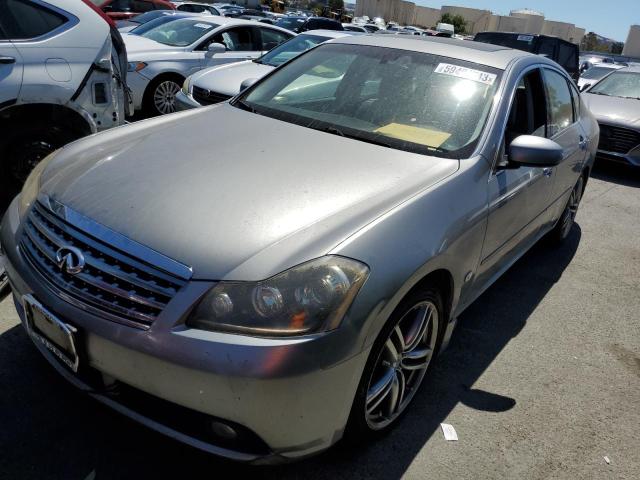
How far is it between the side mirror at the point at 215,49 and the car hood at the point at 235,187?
208 inches

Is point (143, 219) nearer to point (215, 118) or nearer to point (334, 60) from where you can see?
point (215, 118)

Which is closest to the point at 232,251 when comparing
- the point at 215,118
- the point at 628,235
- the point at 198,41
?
the point at 215,118

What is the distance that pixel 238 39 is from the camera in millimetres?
8586

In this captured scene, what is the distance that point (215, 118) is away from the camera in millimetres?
3098

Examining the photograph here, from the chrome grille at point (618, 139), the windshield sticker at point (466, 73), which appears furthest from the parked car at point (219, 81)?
the chrome grille at point (618, 139)

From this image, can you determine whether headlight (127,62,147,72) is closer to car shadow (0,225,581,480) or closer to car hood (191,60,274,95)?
car hood (191,60,274,95)

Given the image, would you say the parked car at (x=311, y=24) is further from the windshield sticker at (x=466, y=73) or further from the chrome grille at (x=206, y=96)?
the windshield sticker at (x=466, y=73)

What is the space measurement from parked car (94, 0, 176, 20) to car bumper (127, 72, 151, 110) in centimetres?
813

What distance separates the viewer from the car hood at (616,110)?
7.71 m

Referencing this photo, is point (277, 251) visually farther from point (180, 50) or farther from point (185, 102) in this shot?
point (180, 50)

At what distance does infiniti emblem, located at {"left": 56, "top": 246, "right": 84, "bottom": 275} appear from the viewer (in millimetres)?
1928

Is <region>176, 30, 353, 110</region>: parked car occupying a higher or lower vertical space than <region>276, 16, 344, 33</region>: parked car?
lower

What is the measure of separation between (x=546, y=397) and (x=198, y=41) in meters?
6.93

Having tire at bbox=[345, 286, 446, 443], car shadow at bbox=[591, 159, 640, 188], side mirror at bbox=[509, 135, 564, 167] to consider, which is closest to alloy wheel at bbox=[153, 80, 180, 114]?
side mirror at bbox=[509, 135, 564, 167]
